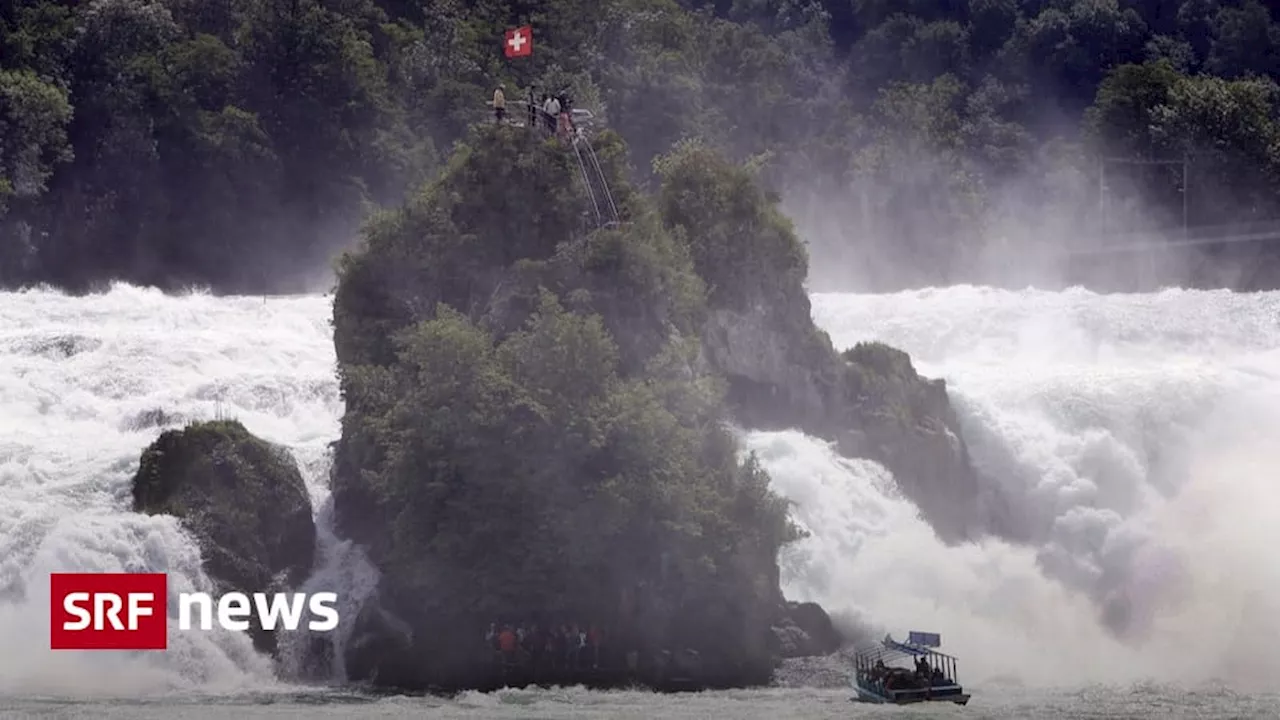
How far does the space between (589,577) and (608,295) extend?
7.36m

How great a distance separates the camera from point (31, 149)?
113375 millimetres

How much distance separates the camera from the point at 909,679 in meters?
73.8

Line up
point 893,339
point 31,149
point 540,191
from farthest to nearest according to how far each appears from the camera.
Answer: point 31,149 → point 893,339 → point 540,191

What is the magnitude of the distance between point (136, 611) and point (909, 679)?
16.0m

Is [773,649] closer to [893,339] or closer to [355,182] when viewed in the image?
[893,339]

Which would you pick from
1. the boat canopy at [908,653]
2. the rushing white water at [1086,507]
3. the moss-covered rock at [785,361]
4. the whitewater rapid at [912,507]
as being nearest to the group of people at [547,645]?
the whitewater rapid at [912,507]

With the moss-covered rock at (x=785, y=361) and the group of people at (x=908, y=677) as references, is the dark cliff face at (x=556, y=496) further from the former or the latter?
the moss-covered rock at (x=785, y=361)

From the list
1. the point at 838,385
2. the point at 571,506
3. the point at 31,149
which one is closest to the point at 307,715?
the point at 571,506

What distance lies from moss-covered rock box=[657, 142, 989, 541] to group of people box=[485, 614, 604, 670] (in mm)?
11651

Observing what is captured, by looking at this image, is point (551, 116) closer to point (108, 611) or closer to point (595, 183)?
point (595, 183)

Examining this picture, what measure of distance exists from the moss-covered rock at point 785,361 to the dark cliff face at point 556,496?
20.6 ft

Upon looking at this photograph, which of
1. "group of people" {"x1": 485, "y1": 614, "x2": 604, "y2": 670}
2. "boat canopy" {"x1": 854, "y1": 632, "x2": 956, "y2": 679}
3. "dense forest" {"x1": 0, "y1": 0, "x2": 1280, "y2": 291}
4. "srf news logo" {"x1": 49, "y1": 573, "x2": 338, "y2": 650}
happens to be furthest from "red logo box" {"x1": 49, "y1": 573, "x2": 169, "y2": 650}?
"dense forest" {"x1": 0, "y1": 0, "x2": 1280, "y2": 291}

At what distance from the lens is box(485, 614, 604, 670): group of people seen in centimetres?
7800

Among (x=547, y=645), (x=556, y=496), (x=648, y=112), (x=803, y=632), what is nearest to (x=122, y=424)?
(x=556, y=496)
